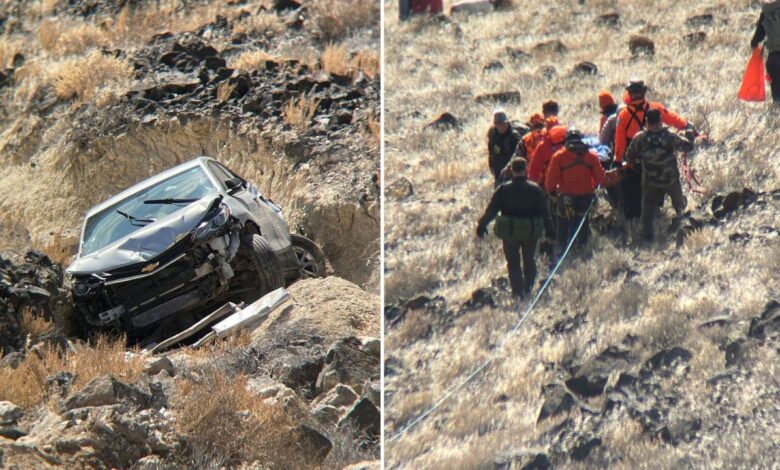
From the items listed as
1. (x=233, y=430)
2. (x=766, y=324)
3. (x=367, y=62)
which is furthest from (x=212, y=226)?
(x=367, y=62)

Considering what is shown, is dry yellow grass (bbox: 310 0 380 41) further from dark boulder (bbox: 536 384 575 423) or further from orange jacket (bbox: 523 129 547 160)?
dark boulder (bbox: 536 384 575 423)

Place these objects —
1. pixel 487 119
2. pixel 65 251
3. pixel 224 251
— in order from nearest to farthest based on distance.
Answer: pixel 224 251 < pixel 65 251 < pixel 487 119

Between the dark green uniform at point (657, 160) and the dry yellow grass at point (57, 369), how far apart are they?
15.4ft

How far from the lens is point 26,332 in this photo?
1022 centimetres

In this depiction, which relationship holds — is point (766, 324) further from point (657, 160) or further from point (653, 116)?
point (653, 116)

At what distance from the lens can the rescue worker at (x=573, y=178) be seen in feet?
36.7

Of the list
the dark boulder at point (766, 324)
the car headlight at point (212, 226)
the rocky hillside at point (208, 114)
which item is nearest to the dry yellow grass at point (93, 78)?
the rocky hillside at point (208, 114)

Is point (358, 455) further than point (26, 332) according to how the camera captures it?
No

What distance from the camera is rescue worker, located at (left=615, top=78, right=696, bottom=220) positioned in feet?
37.5

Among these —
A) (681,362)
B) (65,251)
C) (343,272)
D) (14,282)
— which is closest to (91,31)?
(65,251)

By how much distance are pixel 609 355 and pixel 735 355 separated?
3.40 ft

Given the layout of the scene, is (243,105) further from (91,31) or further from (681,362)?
(681,362)

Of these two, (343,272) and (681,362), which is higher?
(681,362)

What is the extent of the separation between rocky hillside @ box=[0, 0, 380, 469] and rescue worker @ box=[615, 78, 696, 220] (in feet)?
8.43
